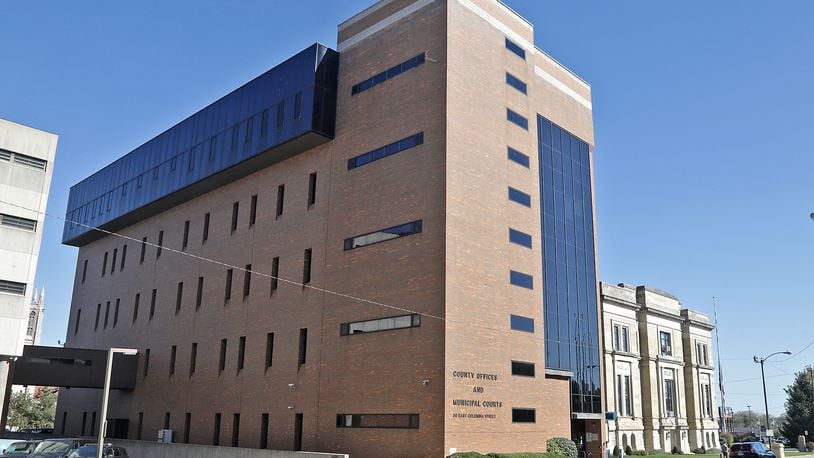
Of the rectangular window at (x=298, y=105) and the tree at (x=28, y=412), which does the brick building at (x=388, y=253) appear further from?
the tree at (x=28, y=412)

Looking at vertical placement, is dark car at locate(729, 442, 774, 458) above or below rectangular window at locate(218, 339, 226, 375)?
below

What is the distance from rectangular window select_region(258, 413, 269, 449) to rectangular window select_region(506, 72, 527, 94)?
25685mm

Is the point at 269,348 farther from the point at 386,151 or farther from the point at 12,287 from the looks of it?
the point at 12,287

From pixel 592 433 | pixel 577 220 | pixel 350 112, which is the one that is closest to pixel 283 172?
pixel 350 112

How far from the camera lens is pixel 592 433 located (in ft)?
146

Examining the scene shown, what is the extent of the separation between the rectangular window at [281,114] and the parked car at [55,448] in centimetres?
2195

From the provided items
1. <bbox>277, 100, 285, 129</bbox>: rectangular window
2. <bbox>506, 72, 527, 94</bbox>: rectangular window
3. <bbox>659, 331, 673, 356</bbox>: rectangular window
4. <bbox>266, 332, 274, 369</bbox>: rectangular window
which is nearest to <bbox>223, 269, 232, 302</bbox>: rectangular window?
<bbox>266, 332, 274, 369</bbox>: rectangular window

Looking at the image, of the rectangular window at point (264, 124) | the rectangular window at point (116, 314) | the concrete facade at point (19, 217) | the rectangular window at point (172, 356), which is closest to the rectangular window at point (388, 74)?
the rectangular window at point (264, 124)

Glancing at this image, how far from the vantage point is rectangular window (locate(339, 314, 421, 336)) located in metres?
34.1

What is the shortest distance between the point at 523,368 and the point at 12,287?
3040 cm

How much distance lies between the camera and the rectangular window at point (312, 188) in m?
42.8

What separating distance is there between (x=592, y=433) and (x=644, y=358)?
24.8 m

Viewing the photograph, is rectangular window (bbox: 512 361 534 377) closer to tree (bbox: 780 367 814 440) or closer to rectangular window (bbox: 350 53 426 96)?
rectangular window (bbox: 350 53 426 96)

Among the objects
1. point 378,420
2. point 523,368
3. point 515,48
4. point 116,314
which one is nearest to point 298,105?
point 515,48
